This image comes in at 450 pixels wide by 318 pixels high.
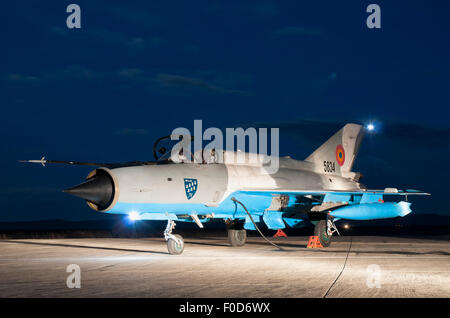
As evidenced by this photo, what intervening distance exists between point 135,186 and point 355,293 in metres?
6.60

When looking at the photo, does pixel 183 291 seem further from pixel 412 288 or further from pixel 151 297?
pixel 412 288

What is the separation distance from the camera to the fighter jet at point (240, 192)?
1211 cm

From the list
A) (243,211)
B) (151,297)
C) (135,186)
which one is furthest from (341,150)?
(151,297)

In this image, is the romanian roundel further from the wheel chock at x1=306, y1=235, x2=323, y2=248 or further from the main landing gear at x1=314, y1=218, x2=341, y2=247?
the wheel chock at x1=306, y1=235, x2=323, y2=248

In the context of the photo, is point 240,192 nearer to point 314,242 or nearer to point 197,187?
point 197,187

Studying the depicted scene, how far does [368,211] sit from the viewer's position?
15938 mm

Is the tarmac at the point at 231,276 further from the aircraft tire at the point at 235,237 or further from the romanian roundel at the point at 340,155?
the romanian roundel at the point at 340,155

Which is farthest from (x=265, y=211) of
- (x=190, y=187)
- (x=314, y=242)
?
(x=190, y=187)

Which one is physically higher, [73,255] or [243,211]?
[243,211]

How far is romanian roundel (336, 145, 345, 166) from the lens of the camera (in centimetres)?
2003

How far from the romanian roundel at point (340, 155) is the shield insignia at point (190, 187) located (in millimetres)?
8293

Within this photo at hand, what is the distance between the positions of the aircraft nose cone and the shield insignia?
2159mm

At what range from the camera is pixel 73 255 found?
13.8m

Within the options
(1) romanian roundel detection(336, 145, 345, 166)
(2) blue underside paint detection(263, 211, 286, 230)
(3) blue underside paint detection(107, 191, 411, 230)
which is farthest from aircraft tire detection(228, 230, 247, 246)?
(1) romanian roundel detection(336, 145, 345, 166)
